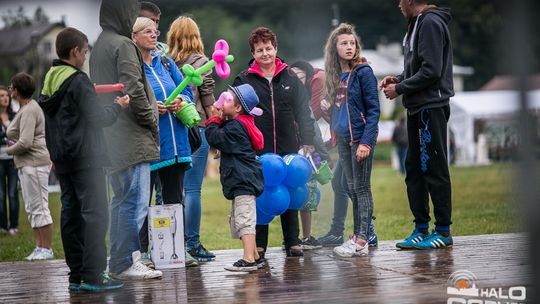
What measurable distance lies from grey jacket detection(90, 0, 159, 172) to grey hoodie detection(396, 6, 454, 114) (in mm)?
2028

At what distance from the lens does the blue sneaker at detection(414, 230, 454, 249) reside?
6.61 m

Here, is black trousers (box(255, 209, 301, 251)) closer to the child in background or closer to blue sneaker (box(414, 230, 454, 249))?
the child in background

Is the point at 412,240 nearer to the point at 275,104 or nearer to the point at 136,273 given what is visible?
the point at 275,104

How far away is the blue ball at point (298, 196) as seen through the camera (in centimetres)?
645

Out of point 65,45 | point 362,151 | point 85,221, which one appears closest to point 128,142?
point 85,221

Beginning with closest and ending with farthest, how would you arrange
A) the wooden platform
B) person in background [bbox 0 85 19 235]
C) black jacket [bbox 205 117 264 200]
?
the wooden platform
black jacket [bbox 205 117 264 200]
person in background [bbox 0 85 19 235]

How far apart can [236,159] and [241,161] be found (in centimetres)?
4

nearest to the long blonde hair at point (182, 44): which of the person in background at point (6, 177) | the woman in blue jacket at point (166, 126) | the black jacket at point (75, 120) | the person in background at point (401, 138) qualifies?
the woman in blue jacket at point (166, 126)

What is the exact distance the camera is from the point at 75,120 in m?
5.05

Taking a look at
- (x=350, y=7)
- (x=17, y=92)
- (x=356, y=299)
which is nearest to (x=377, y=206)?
(x=17, y=92)

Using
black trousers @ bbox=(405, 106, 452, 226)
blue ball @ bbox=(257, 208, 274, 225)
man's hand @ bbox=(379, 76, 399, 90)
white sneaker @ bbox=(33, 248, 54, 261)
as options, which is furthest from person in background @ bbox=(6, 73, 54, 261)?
black trousers @ bbox=(405, 106, 452, 226)

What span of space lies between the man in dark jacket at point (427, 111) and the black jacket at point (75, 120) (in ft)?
8.03

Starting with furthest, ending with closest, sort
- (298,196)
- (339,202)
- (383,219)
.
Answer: (383,219), (339,202), (298,196)

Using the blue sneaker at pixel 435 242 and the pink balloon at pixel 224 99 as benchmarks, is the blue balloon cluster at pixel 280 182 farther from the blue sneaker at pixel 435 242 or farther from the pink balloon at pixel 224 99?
the blue sneaker at pixel 435 242
